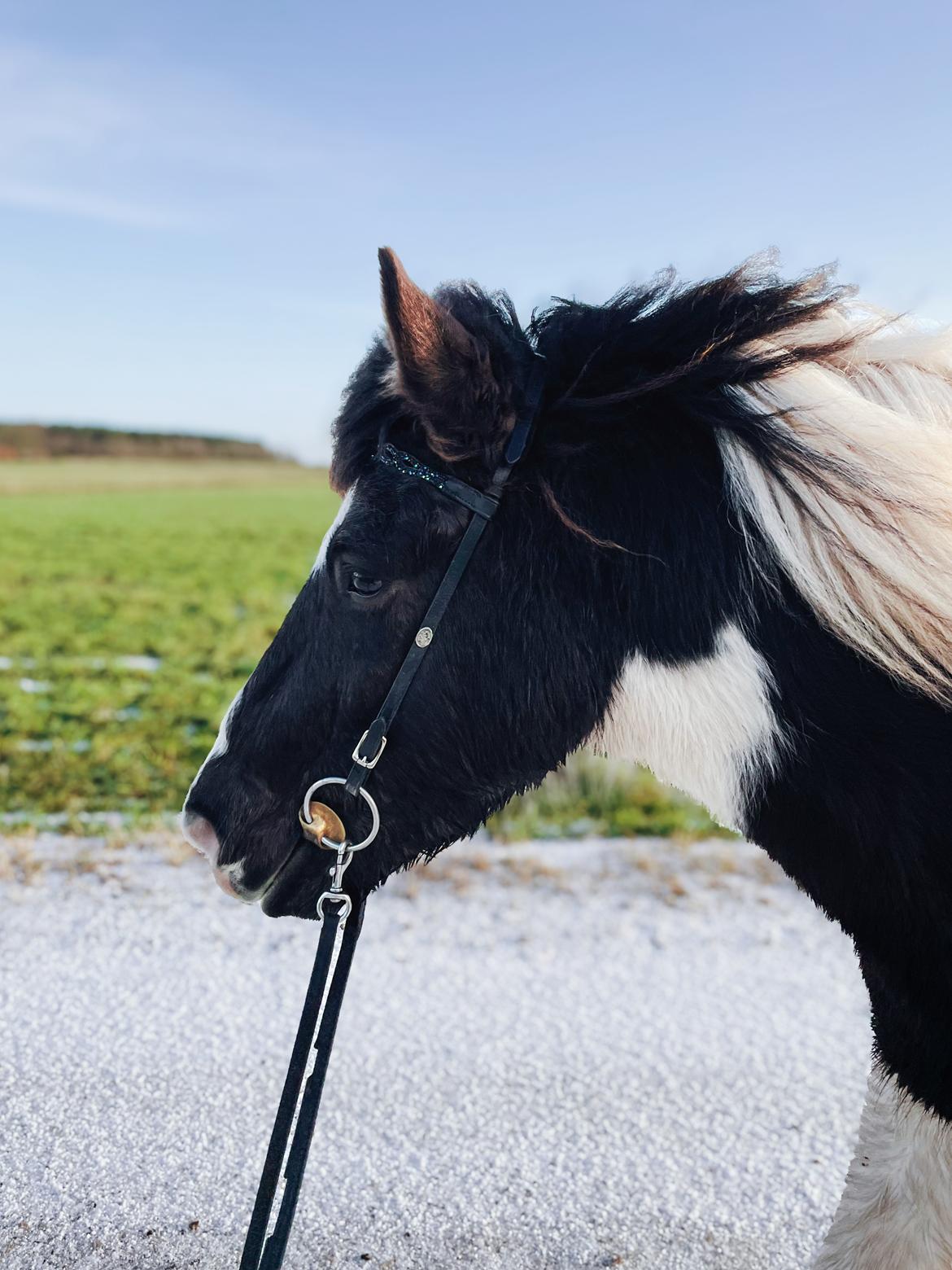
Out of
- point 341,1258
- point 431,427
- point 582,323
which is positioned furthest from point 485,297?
point 341,1258

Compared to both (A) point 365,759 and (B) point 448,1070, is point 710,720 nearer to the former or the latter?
(A) point 365,759

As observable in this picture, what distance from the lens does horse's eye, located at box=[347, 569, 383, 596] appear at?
1677 millimetres

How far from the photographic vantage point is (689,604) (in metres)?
1.62

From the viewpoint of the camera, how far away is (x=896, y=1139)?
1.83m

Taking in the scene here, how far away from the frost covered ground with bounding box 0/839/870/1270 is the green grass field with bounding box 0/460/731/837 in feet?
3.47

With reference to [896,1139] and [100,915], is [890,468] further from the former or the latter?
[100,915]

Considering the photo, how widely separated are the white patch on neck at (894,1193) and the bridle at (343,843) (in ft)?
3.42

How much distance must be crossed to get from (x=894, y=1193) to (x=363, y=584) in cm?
150

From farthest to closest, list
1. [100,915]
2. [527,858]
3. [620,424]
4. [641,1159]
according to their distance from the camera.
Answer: [527,858] → [100,915] → [641,1159] → [620,424]

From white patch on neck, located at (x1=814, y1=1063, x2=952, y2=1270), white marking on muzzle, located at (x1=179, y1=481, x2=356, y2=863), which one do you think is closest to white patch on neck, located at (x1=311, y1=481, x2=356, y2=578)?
white marking on muzzle, located at (x1=179, y1=481, x2=356, y2=863)

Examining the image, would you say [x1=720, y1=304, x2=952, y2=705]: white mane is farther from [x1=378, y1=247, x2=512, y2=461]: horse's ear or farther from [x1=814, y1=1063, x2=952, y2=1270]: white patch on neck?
[x1=814, y1=1063, x2=952, y2=1270]: white patch on neck

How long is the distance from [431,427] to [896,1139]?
1579mm

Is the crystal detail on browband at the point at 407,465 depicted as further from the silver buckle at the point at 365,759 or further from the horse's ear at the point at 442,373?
the silver buckle at the point at 365,759

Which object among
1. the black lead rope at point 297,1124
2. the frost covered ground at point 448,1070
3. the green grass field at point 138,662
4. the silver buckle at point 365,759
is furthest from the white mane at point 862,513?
the green grass field at point 138,662
